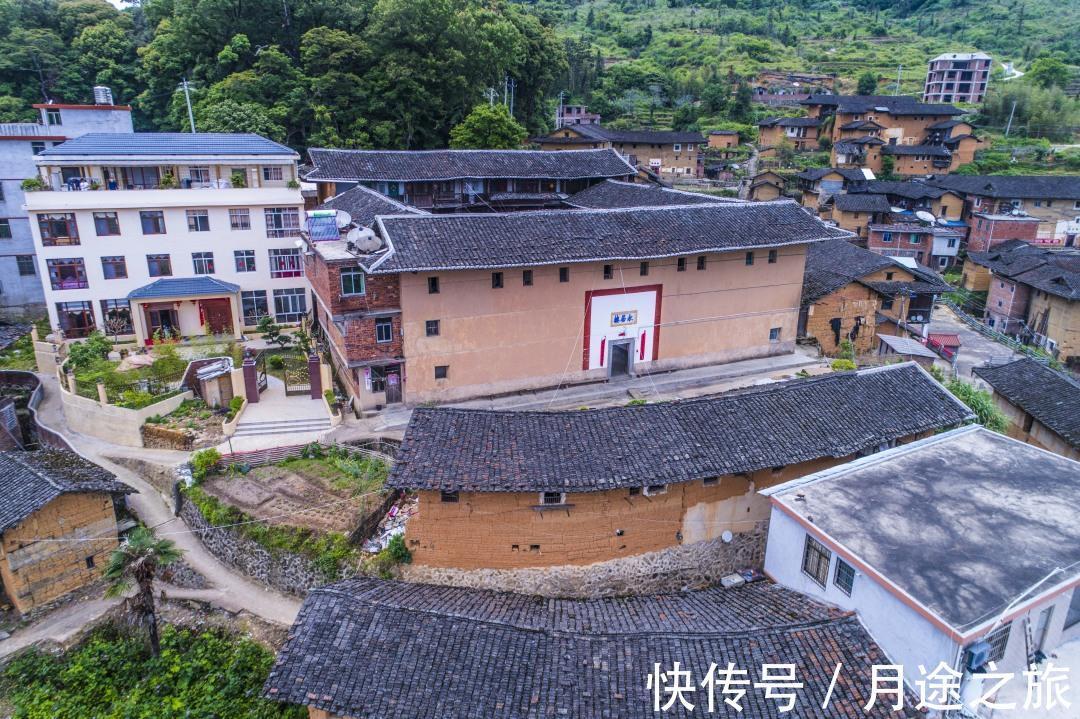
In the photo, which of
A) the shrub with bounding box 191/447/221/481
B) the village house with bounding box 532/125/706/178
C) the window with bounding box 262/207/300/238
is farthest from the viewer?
the village house with bounding box 532/125/706/178

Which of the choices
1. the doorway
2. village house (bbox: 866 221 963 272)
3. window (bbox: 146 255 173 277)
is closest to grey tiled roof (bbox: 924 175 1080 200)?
village house (bbox: 866 221 963 272)

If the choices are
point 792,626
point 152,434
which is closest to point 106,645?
point 152,434

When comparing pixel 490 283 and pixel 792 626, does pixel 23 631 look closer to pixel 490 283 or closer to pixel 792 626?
pixel 490 283

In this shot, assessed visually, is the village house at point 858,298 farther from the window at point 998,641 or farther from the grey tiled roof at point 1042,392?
the window at point 998,641

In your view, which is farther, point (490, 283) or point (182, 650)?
point (490, 283)

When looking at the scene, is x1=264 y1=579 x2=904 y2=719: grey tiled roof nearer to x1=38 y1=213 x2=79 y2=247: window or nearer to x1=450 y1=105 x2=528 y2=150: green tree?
x1=38 y1=213 x2=79 y2=247: window

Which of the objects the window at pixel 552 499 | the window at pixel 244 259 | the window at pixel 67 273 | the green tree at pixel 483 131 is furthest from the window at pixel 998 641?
the green tree at pixel 483 131
